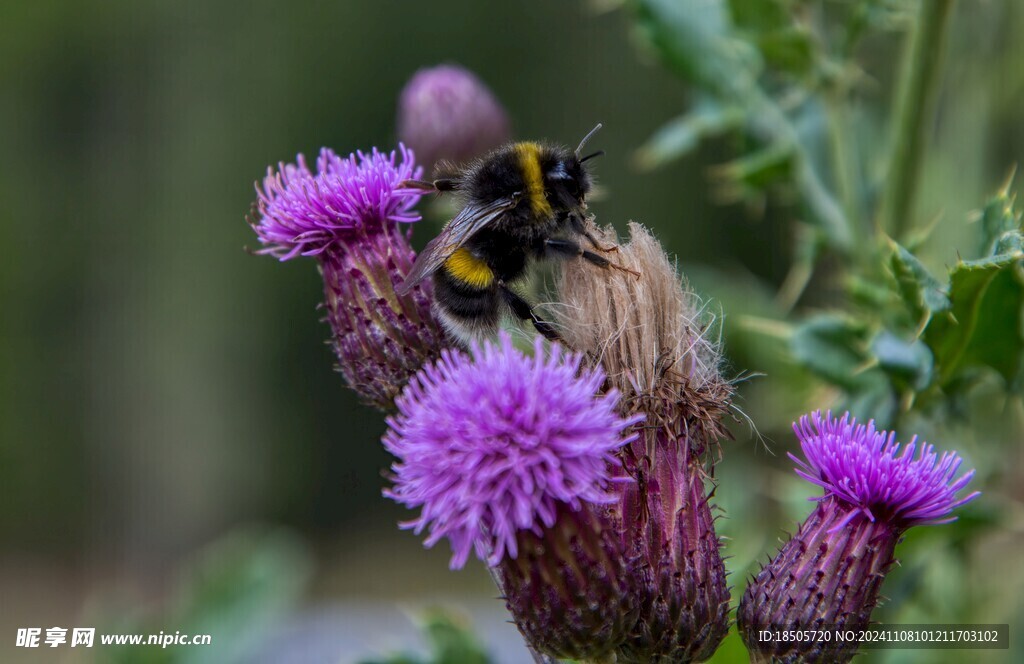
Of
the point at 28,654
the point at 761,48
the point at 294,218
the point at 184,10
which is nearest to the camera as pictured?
the point at 294,218

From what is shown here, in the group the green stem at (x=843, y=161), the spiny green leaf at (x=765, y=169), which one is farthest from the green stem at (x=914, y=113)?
the spiny green leaf at (x=765, y=169)

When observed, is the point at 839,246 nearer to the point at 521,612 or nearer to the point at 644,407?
the point at 644,407

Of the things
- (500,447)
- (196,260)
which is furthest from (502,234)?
(196,260)

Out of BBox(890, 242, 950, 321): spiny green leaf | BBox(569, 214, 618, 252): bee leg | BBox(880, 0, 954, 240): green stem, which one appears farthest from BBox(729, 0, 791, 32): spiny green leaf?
BBox(569, 214, 618, 252): bee leg

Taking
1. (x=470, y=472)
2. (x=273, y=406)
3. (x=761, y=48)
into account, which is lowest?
(x=470, y=472)

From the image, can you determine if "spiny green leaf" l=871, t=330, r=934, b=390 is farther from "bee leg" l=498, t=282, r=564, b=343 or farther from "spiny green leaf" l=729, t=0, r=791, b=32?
"spiny green leaf" l=729, t=0, r=791, b=32

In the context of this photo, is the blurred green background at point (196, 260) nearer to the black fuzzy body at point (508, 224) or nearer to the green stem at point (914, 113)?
the green stem at point (914, 113)

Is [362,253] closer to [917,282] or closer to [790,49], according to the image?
[917,282]

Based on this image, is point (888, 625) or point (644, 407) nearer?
point (644, 407)

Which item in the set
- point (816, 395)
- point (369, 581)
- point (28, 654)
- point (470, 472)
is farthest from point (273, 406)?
point (470, 472)
